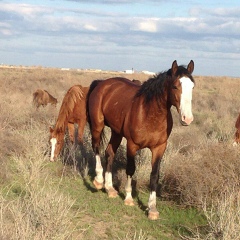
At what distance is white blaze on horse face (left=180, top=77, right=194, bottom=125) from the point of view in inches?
242

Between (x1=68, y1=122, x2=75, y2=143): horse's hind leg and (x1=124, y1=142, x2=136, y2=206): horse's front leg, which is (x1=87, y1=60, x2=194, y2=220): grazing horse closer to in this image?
(x1=124, y1=142, x2=136, y2=206): horse's front leg

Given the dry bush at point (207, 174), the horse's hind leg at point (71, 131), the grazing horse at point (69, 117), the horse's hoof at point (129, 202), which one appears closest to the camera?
the dry bush at point (207, 174)

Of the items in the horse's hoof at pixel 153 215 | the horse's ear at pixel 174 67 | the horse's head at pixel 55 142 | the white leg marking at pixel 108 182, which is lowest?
the horse's hoof at pixel 153 215

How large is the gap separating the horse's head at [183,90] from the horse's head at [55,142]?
4188mm

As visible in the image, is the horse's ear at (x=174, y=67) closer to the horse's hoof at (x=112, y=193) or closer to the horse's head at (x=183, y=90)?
the horse's head at (x=183, y=90)

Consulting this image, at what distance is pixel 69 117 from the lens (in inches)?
424

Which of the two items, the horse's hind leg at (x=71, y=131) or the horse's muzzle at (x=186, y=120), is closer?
the horse's muzzle at (x=186, y=120)

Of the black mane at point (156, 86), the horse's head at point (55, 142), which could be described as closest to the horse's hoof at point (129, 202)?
the black mane at point (156, 86)

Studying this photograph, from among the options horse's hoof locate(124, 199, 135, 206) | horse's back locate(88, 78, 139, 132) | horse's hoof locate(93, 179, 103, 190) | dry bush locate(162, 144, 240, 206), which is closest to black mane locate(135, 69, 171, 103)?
horse's back locate(88, 78, 139, 132)

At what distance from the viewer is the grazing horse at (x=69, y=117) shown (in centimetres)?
1038

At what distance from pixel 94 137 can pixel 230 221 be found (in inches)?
184

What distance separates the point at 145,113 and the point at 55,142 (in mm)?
3623

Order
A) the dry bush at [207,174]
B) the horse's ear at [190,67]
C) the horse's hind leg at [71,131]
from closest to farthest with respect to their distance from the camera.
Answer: the horse's ear at [190,67]
the dry bush at [207,174]
the horse's hind leg at [71,131]

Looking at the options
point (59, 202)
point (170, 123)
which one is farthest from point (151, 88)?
point (59, 202)
